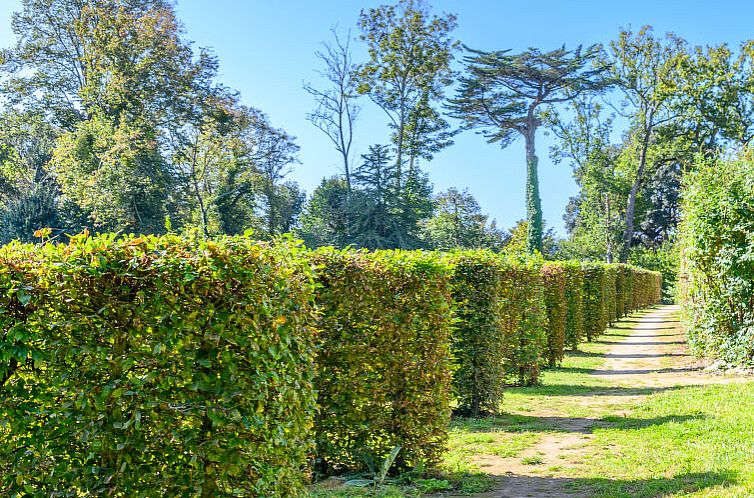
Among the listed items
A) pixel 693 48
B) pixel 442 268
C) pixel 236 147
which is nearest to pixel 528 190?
pixel 693 48

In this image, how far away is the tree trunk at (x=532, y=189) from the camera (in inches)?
1763

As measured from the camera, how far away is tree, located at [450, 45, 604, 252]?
4216 cm

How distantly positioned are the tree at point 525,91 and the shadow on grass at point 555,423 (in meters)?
34.9

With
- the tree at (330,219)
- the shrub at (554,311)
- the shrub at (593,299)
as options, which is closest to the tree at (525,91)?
the tree at (330,219)

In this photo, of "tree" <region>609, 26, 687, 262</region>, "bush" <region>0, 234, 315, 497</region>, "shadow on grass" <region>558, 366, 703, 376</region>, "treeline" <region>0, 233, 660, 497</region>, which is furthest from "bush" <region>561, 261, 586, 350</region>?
"tree" <region>609, 26, 687, 262</region>

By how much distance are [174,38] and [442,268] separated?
3942 centimetres

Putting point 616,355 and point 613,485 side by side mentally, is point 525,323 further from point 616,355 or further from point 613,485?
point 613,485

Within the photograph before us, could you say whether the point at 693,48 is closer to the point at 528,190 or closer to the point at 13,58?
the point at 528,190

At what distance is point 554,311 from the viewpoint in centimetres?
1504

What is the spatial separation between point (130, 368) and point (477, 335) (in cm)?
633

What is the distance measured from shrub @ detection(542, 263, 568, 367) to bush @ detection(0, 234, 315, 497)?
1192cm

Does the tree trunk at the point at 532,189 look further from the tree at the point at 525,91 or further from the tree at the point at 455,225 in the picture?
the tree at the point at 455,225

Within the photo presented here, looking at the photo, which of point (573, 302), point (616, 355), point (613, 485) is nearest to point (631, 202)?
point (573, 302)

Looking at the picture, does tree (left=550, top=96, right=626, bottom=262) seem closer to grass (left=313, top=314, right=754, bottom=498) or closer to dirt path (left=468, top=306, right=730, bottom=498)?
dirt path (left=468, top=306, right=730, bottom=498)
